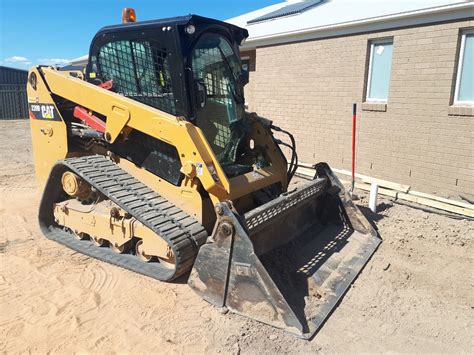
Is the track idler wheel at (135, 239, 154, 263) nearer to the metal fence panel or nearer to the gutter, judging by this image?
the gutter

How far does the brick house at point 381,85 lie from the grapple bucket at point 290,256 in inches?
119

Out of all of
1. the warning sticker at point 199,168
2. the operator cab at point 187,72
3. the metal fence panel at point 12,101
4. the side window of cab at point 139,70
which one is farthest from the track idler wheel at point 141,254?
the metal fence panel at point 12,101

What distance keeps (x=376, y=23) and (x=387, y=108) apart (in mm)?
1573

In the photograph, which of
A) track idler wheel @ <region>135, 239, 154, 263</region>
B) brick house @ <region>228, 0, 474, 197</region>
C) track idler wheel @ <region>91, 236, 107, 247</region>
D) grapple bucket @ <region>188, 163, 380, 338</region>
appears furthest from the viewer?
brick house @ <region>228, 0, 474, 197</region>

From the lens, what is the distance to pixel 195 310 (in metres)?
3.38

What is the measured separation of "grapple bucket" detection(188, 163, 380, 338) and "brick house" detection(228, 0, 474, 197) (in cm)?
302

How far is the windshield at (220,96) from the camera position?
4.15 metres

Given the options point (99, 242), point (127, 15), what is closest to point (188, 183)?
point (99, 242)

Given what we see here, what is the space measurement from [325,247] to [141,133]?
2273mm

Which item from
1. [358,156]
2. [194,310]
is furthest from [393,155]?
[194,310]

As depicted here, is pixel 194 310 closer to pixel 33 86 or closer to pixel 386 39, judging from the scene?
pixel 33 86

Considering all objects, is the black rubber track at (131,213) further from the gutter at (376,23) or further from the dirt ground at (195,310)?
the gutter at (376,23)

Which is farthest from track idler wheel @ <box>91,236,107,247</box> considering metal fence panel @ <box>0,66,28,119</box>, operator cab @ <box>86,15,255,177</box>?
metal fence panel @ <box>0,66,28,119</box>

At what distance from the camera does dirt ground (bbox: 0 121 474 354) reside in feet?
9.78
